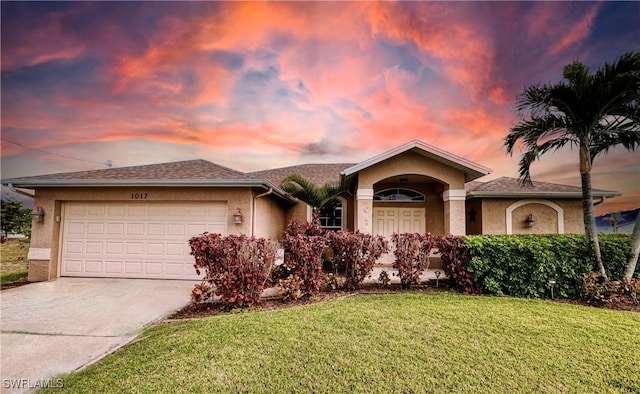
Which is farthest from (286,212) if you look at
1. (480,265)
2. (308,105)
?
(480,265)

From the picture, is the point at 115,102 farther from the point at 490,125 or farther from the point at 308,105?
the point at 490,125

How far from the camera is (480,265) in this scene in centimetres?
654

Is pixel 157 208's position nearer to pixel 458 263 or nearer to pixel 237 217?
pixel 237 217

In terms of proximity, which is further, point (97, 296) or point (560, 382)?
point (97, 296)

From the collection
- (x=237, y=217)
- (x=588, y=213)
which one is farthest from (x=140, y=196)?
(x=588, y=213)

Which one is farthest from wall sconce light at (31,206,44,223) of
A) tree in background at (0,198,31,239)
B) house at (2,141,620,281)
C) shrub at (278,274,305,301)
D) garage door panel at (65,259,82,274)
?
shrub at (278,274,305,301)

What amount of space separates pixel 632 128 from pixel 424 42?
6.83 metres

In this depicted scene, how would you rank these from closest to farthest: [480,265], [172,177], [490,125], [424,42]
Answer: [480,265] < [172,177] < [424,42] < [490,125]

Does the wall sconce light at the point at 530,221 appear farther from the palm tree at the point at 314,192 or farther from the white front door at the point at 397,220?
the palm tree at the point at 314,192

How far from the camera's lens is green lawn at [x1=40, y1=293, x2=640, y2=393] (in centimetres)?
302

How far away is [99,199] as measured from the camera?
345 inches

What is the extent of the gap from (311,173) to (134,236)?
903 centimetres

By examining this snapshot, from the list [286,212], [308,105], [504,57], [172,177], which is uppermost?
[504,57]

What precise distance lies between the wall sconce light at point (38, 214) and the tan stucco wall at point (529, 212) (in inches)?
607
